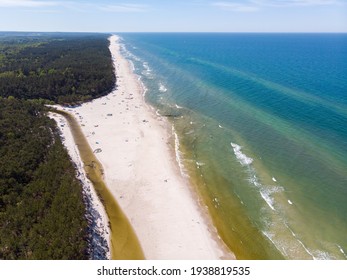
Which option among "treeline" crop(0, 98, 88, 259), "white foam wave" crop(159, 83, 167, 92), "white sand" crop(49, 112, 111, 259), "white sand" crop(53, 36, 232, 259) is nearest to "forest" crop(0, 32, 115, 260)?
"treeline" crop(0, 98, 88, 259)

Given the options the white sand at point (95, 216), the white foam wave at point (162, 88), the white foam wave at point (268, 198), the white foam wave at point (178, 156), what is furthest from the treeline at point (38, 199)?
the white foam wave at point (162, 88)

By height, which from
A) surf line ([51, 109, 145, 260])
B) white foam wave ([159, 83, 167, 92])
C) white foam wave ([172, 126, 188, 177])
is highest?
white foam wave ([159, 83, 167, 92])

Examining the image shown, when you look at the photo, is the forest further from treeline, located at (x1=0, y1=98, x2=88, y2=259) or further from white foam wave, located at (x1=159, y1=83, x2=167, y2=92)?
white foam wave, located at (x1=159, y1=83, x2=167, y2=92)

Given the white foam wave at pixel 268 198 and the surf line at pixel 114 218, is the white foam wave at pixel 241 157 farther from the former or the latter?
the surf line at pixel 114 218

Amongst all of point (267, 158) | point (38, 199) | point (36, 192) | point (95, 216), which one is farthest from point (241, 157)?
point (36, 192)

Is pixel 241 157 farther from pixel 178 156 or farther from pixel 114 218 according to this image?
pixel 114 218

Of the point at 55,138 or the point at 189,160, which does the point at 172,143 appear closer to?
the point at 189,160
